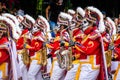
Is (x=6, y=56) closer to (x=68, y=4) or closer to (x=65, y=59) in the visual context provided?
(x=65, y=59)

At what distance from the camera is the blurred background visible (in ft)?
77.4

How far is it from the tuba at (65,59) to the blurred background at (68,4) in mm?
9951

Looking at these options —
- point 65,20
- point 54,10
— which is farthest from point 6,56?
point 54,10

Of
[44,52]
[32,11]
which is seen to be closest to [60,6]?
[32,11]

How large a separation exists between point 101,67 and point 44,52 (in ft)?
10.8

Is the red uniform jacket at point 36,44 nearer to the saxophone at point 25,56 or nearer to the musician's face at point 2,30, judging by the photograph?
the saxophone at point 25,56

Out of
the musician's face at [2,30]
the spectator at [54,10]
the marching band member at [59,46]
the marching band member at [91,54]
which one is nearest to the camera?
the musician's face at [2,30]

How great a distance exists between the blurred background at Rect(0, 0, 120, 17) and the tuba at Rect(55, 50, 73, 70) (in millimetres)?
9951

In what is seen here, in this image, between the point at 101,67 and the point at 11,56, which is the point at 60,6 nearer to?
the point at 101,67

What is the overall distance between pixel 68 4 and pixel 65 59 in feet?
33.8

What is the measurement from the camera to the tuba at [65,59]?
1290 cm

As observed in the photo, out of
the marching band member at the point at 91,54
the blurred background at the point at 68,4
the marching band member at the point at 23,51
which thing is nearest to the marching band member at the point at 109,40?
the marching band member at the point at 91,54

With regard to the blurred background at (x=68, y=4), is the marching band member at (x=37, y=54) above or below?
below

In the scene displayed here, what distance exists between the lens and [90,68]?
12438 millimetres
